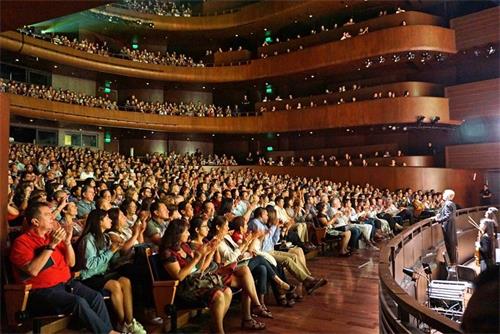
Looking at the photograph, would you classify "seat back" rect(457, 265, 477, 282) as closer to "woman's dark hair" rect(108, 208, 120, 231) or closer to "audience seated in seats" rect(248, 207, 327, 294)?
"audience seated in seats" rect(248, 207, 327, 294)

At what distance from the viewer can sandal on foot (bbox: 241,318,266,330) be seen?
333cm

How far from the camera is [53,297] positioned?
2625mm

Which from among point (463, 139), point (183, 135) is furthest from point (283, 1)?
point (463, 139)

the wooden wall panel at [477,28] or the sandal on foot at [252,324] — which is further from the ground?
the wooden wall panel at [477,28]

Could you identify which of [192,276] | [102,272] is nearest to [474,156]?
[192,276]

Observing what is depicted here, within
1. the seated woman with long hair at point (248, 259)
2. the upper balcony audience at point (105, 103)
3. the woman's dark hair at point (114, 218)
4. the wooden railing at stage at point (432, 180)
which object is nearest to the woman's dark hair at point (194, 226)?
the seated woman with long hair at point (248, 259)

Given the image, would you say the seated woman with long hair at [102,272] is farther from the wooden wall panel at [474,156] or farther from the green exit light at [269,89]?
the green exit light at [269,89]

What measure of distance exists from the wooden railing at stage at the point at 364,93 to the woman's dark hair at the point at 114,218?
43.5ft

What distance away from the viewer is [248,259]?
3861 mm

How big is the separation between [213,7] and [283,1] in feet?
14.6

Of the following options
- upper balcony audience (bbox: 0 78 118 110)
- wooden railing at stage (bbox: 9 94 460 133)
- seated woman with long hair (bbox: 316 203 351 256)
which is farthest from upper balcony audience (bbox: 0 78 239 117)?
seated woman with long hair (bbox: 316 203 351 256)

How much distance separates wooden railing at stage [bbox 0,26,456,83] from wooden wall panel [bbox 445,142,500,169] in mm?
3284

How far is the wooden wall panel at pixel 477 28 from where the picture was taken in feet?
42.3

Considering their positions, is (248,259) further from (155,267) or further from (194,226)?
(155,267)
